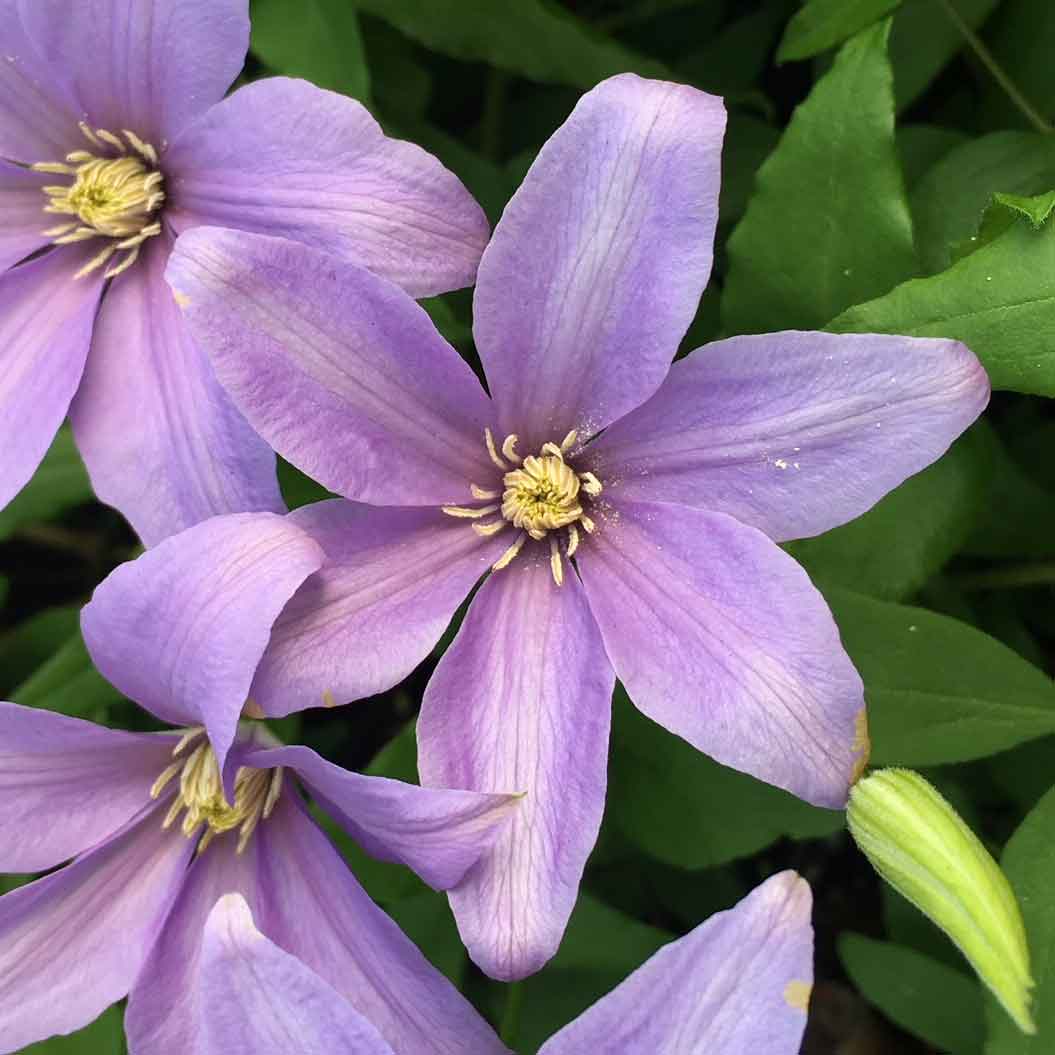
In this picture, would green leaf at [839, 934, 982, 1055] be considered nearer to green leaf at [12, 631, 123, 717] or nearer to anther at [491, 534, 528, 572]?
anther at [491, 534, 528, 572]

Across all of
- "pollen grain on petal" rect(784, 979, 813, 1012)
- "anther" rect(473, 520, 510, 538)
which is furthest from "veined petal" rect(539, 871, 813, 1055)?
"anther" rect(473, 520, 510, 538)

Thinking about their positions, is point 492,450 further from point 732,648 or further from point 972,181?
point 972,181

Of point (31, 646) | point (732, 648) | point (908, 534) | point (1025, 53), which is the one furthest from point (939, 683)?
point (31, 646)

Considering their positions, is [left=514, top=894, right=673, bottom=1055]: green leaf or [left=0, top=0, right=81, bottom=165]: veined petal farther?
[left=514, top=894, right=673, bottom=1055]: green leaf

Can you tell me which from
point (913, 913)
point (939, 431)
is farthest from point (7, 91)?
point (913, 913)

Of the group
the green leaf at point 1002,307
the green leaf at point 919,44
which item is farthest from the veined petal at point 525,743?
the green leaf at point 919,44
